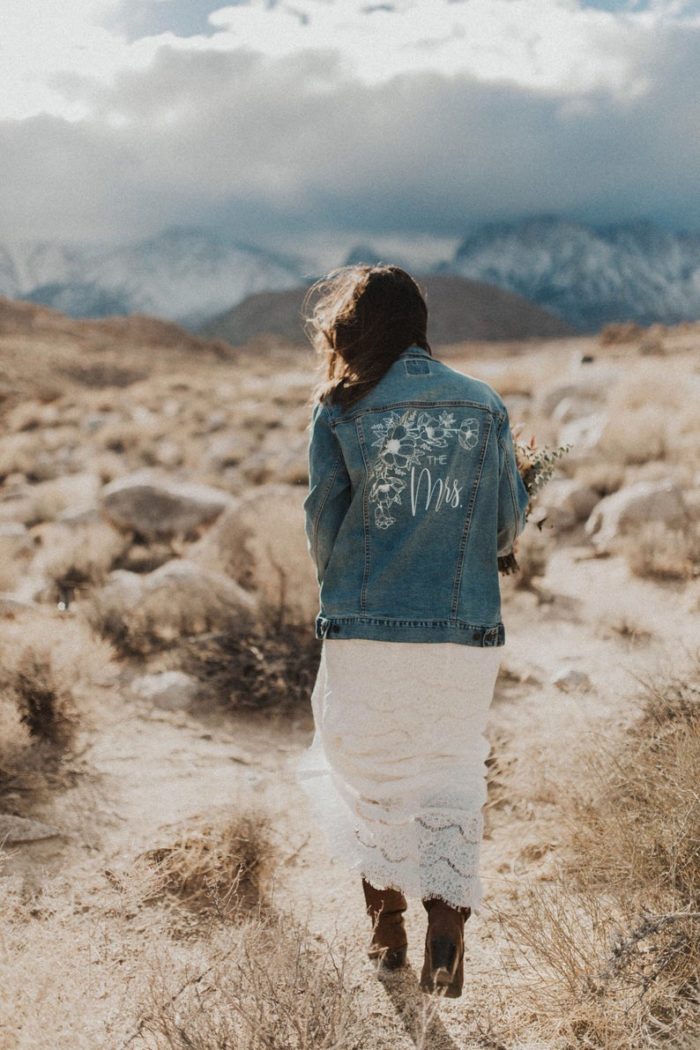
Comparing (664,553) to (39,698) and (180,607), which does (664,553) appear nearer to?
(180,607)

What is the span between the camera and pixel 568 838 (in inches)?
113

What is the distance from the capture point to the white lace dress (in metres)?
2.22

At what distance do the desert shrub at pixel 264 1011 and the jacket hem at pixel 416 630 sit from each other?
0.78 metres

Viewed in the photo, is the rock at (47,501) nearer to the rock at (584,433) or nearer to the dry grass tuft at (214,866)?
the rock at (584,433)

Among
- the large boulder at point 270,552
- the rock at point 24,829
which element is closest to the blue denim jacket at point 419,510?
the rock at point 24,829

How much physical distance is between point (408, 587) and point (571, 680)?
2646 mm

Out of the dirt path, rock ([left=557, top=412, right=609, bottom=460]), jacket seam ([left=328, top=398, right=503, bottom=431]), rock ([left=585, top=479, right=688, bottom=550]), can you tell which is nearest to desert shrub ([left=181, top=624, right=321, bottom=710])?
the dirt path

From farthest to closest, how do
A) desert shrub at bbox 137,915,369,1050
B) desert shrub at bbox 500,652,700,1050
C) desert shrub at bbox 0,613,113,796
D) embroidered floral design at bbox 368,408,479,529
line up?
desert shrub at bbox 0,613,113,796
embroidered floral design at bbox 368,408,479,529
desert shrub at bbox 500,652,700,1050
desert shrub at bbox 137,915,369,1050

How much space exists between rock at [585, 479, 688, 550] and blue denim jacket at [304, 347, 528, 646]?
4.96 meters

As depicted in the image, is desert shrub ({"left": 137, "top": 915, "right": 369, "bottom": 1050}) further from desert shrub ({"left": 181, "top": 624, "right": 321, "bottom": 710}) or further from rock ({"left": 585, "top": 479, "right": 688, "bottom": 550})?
A: rock ({"left": 585, "top": 479, "right": 688, "bottom": 550})

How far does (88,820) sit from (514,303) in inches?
4502

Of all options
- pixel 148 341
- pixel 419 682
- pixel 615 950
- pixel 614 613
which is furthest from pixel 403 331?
pixel 148 341

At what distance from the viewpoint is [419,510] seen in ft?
7.27

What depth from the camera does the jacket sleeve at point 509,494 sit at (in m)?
2.30
